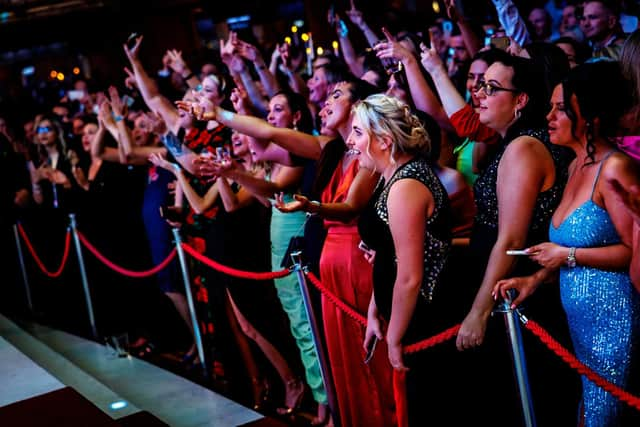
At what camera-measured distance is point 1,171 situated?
23.3 feet

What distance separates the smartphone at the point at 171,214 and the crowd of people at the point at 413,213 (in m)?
0.02

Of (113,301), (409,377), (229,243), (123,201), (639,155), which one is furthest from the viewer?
(113,301)

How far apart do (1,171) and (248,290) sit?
3902 mm

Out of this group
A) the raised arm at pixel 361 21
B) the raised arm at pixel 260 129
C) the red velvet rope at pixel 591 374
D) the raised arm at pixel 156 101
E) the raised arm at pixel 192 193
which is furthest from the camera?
the raised arm at pixel 361 21


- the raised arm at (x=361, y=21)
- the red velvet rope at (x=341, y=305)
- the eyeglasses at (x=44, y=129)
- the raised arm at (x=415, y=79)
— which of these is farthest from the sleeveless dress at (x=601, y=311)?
the eyeglasses at (x=44, y=129)

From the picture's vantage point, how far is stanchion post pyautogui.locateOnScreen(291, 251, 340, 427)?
325 cm

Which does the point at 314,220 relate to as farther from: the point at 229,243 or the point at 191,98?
the point at 191,98

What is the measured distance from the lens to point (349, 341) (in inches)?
133

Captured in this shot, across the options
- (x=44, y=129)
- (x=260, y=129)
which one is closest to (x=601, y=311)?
(x=260, y=129)

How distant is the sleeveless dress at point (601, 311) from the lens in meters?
2.28

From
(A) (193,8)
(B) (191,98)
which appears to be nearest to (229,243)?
(B) (191,98)

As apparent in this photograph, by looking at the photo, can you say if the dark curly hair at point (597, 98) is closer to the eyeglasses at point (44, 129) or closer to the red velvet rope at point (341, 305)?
the red velvet rope at point (341, 305)

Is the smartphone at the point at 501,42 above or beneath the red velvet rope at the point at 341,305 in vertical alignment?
above

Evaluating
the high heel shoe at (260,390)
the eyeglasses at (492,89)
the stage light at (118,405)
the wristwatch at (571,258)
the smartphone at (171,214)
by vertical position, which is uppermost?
the eyeglasses at (492,89)
